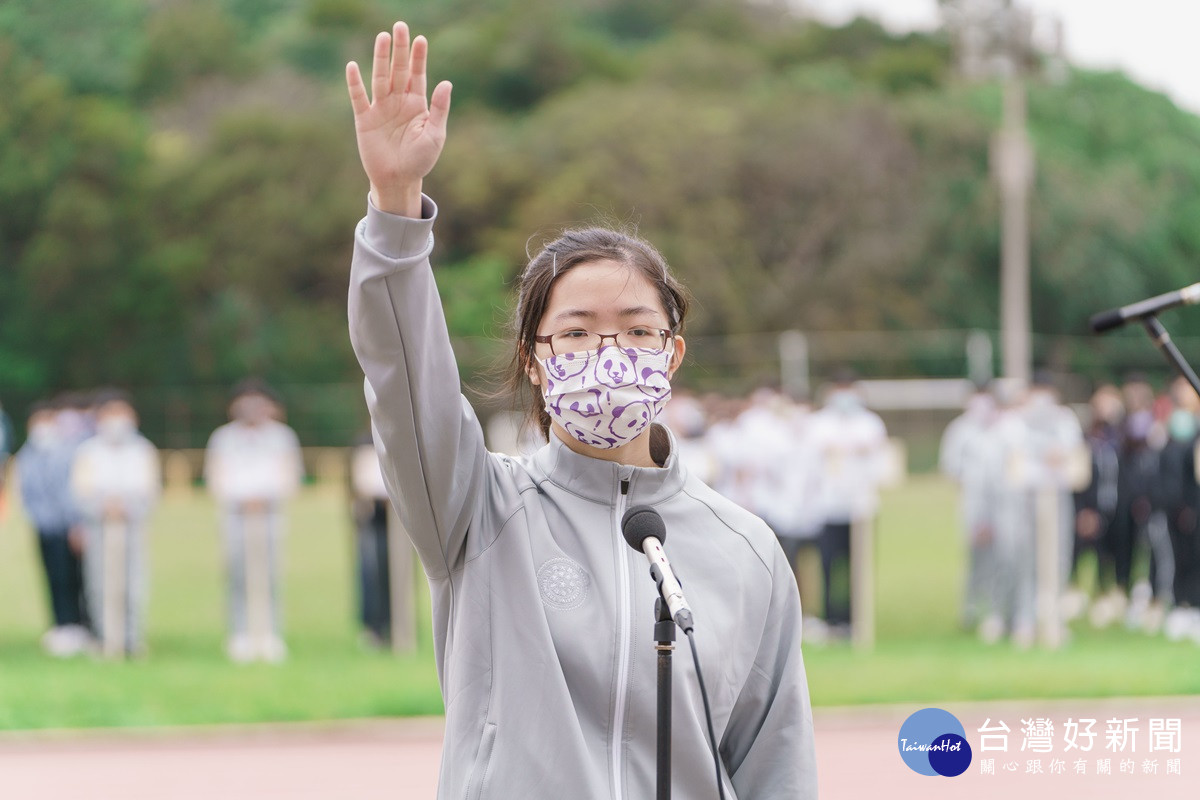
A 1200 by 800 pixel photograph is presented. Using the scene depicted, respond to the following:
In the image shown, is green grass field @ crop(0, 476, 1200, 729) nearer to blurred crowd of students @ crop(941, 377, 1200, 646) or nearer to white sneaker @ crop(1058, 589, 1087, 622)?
blurred crowd of students @ crop(941, 377, 1200, 646)

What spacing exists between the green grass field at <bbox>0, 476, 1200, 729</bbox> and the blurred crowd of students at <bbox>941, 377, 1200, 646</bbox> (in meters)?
0.55

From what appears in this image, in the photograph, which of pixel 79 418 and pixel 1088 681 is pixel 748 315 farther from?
pixel 1088 681

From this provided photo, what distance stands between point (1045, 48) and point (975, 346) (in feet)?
42.4

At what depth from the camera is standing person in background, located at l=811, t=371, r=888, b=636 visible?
1330 cm

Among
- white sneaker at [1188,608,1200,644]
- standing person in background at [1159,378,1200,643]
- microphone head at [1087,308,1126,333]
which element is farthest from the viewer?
standing person in background at [1159,378,1200,643]

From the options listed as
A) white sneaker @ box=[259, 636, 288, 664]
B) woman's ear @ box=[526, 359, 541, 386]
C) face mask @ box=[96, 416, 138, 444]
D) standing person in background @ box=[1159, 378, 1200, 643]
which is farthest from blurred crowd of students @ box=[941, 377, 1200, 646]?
woman's ear @ box=[526, 359, 541, 386]

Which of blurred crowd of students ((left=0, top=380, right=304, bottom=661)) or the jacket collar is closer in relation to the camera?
the jacket collar

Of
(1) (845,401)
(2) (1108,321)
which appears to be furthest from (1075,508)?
(2) (1108,321)

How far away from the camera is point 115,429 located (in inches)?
499

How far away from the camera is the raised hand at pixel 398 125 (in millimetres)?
2520

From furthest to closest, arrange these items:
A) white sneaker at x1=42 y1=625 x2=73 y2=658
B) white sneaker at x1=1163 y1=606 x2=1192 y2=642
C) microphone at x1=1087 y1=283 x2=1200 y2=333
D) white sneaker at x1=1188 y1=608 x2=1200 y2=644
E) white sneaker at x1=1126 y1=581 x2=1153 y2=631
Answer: white sneaker at x1=1126 y1=581 x2=1153 y2=631, white sneaker at x1=1163 y1=606 x2=1192 y2=642, white sneaker at x1=1188 y1=608 x2=1200 y2=644, white sneaker at x1=42 y1=625 x2=73 y2=658, microphone at x1=1087 y1=283 x2=1200 y2=333

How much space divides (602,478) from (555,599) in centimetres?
25

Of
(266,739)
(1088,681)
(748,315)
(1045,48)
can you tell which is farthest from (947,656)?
(1045,48)

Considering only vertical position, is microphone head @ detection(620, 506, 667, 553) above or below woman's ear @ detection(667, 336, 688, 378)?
below
